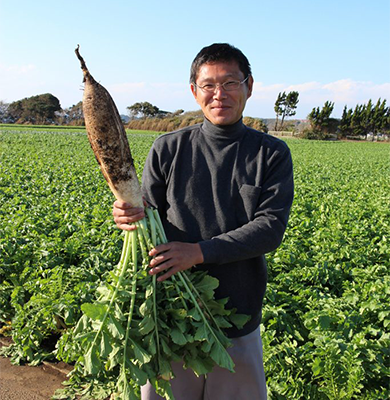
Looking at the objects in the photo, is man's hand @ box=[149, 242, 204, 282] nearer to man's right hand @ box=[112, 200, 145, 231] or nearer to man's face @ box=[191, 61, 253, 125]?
man's right hand @ box=[112, 200, 145, 231]

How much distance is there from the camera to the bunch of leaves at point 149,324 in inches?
72.3

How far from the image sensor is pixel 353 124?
78.1 m

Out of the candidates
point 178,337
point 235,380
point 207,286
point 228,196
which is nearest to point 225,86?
point 228,196

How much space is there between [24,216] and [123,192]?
4567mm

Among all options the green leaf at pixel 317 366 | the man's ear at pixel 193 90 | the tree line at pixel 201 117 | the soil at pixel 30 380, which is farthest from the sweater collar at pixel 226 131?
the tree line at pixel 201 117

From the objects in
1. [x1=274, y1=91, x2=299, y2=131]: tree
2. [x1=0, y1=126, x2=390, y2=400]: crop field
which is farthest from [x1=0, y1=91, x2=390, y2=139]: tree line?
[x1=0, y1=126, x2=390, y2=400]: crop field

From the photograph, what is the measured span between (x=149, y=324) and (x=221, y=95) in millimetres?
1170

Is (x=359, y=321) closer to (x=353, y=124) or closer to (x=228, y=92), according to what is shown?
(x=228, y=92)

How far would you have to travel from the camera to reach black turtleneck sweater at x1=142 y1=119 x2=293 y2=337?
197 centimetres

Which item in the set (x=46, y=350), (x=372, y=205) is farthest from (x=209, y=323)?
(x=372, y=205)

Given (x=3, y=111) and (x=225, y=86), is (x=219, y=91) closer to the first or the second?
(x=225, y=86)

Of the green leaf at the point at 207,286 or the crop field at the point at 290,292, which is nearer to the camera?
the green leaf at the point at 207,286

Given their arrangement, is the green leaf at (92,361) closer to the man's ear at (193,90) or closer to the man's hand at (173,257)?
the man's hand at (173,257)

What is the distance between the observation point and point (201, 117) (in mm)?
60906
